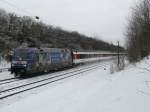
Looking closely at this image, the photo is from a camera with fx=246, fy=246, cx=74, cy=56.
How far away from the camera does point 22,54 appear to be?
80.7 ft

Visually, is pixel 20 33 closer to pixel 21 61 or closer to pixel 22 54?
pixel 22 54

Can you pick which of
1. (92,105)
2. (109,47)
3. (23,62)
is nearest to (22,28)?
(23,62)

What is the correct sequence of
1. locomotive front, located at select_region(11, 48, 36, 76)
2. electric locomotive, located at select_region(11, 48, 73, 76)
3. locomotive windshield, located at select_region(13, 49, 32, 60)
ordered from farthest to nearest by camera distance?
locomotive windshield, located at select_region(13, 49, 32, 60) < electric locomotive, located at select_region(11, 48, 73, 76) < locomotive front, located at select_region(11, 48, 36, 76)

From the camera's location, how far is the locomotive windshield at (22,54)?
24438 mm

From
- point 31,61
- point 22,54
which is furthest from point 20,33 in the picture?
point 31,61

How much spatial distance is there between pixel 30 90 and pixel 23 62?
8581mm

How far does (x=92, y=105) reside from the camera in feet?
28.8

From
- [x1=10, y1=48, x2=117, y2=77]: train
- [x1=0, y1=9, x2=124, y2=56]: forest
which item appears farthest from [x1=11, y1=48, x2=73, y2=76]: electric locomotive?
[x1=0, y1=9, x2=124, y2=56]: forest

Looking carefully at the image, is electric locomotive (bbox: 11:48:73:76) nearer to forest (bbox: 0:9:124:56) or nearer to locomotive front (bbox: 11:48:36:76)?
locomotive front (bbox: 11:48:36:76)

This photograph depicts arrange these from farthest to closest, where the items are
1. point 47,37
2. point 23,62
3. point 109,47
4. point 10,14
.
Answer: point 109,47
point 47,37
point 10,14
point 23,62

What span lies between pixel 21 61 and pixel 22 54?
0.77 metres

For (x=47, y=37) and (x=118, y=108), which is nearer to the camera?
(x=118, y=108)

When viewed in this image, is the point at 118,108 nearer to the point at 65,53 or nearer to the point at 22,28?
the point at 65,53

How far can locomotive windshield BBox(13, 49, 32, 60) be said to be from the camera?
80.2ft
